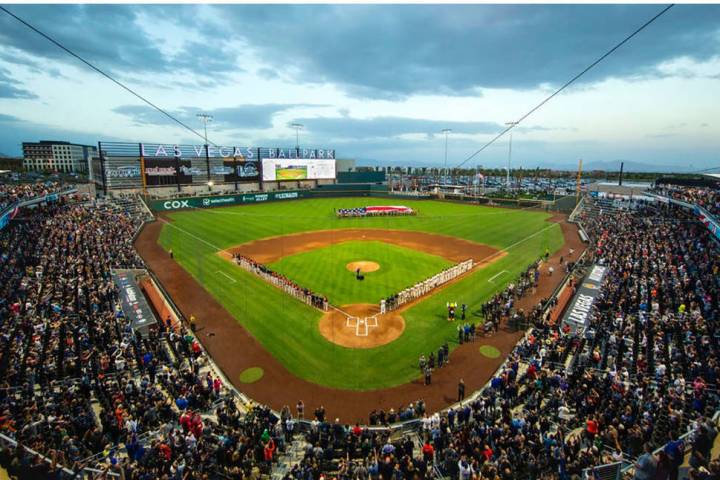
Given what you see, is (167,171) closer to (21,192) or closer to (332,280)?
(21,192)

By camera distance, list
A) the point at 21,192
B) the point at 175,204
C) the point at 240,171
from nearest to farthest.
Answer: the point at 21,192, the point at 175,204, the point at 240,171

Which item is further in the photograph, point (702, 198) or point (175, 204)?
point (175, 204)

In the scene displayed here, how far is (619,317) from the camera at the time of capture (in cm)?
1931

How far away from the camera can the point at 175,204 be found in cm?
6350

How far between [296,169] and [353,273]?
62.3 meters

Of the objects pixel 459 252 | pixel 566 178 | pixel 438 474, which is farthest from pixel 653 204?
pixel 566 178

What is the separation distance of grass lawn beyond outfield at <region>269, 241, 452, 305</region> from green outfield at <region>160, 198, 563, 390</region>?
33cm

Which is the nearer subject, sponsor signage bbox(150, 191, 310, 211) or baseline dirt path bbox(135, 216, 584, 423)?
baseline dirt path bbox(135, 216, 584, 423)

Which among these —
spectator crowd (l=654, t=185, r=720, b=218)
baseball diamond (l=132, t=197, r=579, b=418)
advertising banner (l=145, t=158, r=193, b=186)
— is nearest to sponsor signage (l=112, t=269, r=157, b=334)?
baseball diamond (l=132, t=197, r=579, b=418)

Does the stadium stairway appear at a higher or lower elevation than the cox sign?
lower

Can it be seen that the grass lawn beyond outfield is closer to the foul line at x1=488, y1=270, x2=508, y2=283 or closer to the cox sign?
the foul line at x1=488, y1=270, x2=508, y2=283

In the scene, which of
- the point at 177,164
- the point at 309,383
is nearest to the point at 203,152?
the point at 177,164

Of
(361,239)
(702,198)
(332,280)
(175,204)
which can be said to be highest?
(702,198)

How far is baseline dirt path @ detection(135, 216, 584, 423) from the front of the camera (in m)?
15.1
